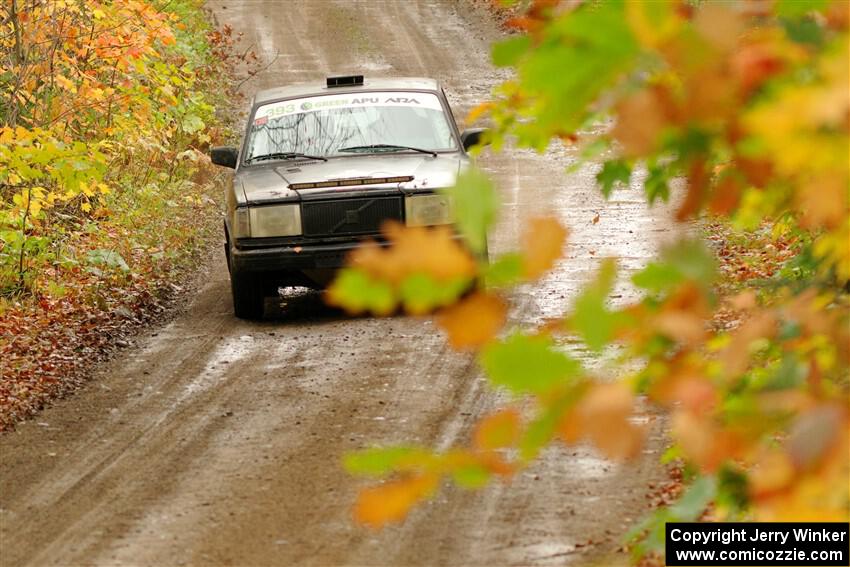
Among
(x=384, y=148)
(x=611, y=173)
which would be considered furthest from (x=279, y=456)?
(x=384, y=148)

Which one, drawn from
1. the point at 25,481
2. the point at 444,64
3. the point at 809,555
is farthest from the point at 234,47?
the point at 809,555

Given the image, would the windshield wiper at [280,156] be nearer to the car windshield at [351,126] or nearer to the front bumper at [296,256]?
the car windshield at [351,126]

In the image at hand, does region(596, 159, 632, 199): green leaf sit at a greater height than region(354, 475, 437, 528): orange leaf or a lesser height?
greater

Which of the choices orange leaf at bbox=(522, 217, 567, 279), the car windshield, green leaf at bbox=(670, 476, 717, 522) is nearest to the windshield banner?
the car windshield

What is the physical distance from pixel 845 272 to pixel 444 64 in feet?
75.0

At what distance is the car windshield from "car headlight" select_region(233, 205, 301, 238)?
99cm

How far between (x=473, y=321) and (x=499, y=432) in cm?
17

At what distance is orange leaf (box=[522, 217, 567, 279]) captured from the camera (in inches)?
67.7

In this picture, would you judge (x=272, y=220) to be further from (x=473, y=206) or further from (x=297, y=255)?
(x=473, y=206)

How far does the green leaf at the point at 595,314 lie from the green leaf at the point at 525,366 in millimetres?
46

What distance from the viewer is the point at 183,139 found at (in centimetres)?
1811

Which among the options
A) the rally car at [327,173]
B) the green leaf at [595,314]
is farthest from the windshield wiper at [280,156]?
the green leaf at [595,314]

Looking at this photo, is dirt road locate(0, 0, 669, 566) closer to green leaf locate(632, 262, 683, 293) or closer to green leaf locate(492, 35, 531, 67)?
green leaf locate(492, 35, 531, 67)

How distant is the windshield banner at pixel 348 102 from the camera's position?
34.9 ft
